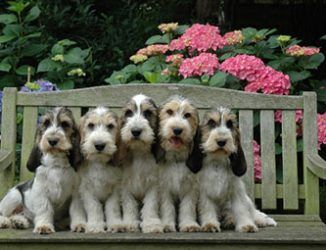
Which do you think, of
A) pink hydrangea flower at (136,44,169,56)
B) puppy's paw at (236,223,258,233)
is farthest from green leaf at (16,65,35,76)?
puppy's paw at (236,223,258,233)

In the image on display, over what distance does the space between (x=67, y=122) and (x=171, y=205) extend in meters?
0.90

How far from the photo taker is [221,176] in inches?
197

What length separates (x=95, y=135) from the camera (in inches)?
189

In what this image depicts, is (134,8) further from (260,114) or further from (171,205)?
(171,205)

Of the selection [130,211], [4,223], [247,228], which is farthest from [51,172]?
[247,228]

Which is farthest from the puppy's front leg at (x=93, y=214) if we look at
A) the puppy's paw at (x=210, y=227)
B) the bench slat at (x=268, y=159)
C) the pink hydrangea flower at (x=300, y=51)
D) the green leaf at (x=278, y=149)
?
the pink hydrangea flower at (x=300, y=51)

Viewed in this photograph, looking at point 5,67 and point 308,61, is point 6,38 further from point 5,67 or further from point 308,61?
point 308,61

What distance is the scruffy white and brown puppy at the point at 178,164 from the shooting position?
482 centimetres

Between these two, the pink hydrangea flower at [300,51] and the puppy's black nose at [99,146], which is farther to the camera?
the pink hydrangea flower at [300,51]

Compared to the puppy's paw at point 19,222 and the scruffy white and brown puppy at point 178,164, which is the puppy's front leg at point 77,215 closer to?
the puppy's paw at point 19,222

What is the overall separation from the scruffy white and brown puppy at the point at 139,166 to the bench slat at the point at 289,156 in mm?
1274

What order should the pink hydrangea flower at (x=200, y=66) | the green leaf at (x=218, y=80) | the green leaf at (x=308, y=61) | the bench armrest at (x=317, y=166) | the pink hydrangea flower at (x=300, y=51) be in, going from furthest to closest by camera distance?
the green leaf at (x=308, y=61)
the pink hydrangea flower at (x=300, y=51)
the pink hydrangea flower at (x=200, y=66)
the green leaf at (x=218, y=80)
the bench armrest at (x=317, y=166)

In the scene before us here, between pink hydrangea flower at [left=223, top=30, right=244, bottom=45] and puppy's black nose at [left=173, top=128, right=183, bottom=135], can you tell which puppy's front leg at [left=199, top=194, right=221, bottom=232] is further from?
pink hydrangea flower at [left=223, top=30, right=244, bottom=45]

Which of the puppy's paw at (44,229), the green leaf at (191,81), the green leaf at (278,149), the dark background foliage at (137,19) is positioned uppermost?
the dark background foliage at (137,19)
